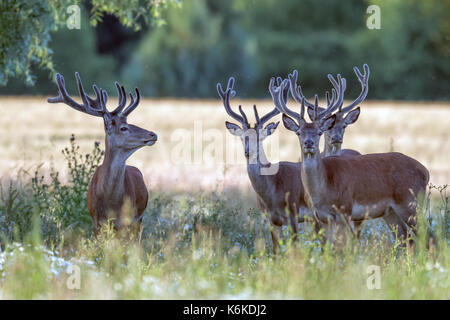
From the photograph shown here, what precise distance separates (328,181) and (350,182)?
321 mm

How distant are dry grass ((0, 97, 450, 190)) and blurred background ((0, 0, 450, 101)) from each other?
9.93m

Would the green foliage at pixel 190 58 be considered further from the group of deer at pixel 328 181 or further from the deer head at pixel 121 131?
the deer head at pixel 121 131

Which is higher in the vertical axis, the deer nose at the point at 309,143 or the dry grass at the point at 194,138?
the deer nose at the point at 309,143

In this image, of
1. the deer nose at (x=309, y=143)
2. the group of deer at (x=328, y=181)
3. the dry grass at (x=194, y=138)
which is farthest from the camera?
the dry grass at (x=194, y=138)

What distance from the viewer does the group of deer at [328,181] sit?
8516 millimetres

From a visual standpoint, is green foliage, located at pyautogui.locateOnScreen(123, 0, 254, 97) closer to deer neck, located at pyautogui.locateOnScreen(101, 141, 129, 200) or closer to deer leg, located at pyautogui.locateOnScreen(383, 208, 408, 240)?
deer leg, located at pyautogui.locateOnScreen(383, 208, 408, 240)

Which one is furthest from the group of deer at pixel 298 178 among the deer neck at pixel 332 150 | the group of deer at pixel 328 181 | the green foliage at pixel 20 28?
the green foliage at pixel 20 28

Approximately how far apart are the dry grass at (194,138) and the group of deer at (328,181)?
3.64 meters

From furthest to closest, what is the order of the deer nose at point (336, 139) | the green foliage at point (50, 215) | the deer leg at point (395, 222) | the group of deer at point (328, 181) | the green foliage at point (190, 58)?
the green foliage at point (190, 58) < the deer nose at point (336, 139) < the deer leg at point (395, 222) < the green foliage at point (50, 215) < the group of deer at point (328, 181)

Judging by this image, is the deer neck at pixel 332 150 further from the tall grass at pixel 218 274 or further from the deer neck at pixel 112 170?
the deer neck at pixel 112 170

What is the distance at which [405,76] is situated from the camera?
50000mm

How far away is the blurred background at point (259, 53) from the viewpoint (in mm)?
48875

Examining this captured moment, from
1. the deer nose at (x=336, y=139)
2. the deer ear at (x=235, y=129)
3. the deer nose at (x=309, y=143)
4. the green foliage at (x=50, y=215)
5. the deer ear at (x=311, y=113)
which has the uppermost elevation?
the deer ear at (x=311, y=113)

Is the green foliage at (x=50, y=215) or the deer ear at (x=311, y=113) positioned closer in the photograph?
the deer ear at (x=311, y=113)
